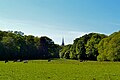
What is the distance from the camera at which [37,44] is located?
180 m

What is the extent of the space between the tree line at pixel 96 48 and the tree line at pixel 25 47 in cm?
1047

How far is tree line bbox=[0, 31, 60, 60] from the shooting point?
138 m

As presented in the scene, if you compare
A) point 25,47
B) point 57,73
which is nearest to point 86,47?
point 25,47

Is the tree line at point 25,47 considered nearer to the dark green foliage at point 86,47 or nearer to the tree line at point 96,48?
the tree line at point 96,48

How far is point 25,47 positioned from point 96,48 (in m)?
39.2

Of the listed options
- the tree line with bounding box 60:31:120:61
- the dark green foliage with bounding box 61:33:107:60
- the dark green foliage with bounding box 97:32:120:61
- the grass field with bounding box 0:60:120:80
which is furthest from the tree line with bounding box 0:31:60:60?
the grass field with bounding box 0:60:120:80

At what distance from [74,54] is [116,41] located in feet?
156

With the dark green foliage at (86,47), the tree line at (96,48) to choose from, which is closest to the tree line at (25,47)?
the tree line at (96,48)

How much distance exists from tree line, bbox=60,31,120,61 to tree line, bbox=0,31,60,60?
34.4ft

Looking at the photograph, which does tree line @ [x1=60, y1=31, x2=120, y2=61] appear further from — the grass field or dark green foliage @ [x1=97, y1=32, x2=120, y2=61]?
the grass field

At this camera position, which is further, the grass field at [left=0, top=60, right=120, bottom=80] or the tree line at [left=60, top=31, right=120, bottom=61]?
the tree line at [left=60, top=31, right=120, bottom=61]

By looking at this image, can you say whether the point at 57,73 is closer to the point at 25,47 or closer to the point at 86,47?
the point at 86,47

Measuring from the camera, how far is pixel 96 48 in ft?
463

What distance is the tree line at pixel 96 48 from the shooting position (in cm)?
11536
